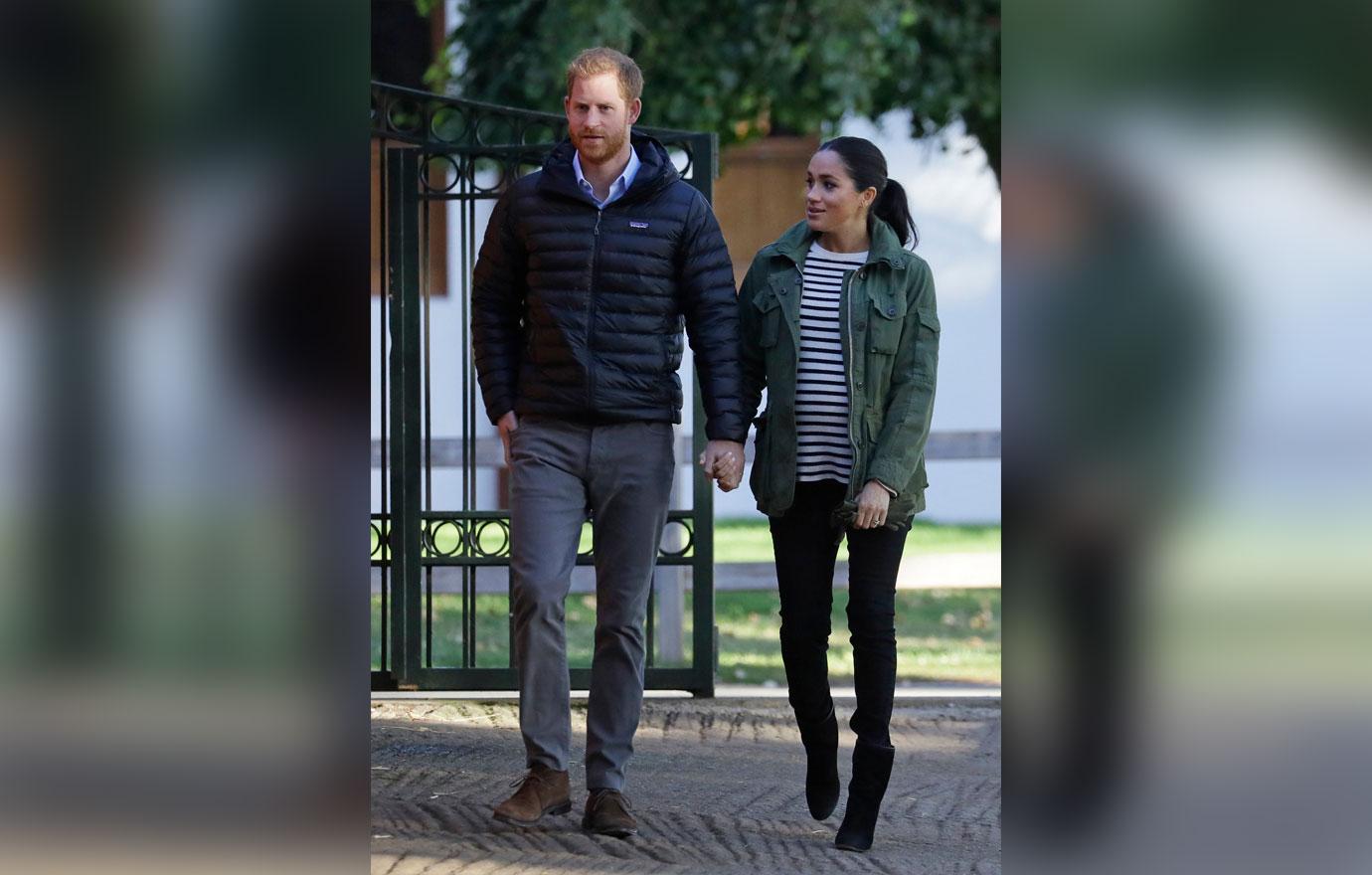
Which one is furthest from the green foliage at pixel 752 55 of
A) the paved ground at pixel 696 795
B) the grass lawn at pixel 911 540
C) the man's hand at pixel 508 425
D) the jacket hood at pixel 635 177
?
the man's hand at pixel 508 425

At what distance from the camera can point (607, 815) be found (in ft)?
16.5

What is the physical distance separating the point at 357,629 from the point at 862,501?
2.17 m

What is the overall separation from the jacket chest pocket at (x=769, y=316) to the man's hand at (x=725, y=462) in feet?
0.94

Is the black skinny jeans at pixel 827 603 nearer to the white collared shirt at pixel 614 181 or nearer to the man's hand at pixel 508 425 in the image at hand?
the man's hand at pixel 508 425

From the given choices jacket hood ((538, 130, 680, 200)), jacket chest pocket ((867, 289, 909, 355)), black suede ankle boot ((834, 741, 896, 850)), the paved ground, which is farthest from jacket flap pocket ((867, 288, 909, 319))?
the paved ground

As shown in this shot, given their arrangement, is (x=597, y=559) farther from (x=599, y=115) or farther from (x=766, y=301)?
(x=599, y=115)

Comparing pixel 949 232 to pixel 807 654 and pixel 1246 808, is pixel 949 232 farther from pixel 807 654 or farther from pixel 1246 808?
pixel 1246 808

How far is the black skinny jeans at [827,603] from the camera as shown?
16.1ft

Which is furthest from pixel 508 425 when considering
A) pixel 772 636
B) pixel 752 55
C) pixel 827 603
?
pixel 772 636

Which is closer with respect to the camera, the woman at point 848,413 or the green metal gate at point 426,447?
the woman at point 848,413

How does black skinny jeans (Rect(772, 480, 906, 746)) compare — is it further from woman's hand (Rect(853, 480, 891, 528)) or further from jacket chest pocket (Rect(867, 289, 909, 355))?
jacket chest pocket (Rect(867, 289, 909, 355))

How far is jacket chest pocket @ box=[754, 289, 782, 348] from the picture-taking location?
502cm

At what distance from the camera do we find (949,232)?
14.6 meters

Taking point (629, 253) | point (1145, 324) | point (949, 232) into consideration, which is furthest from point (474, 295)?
point (949, 232)
